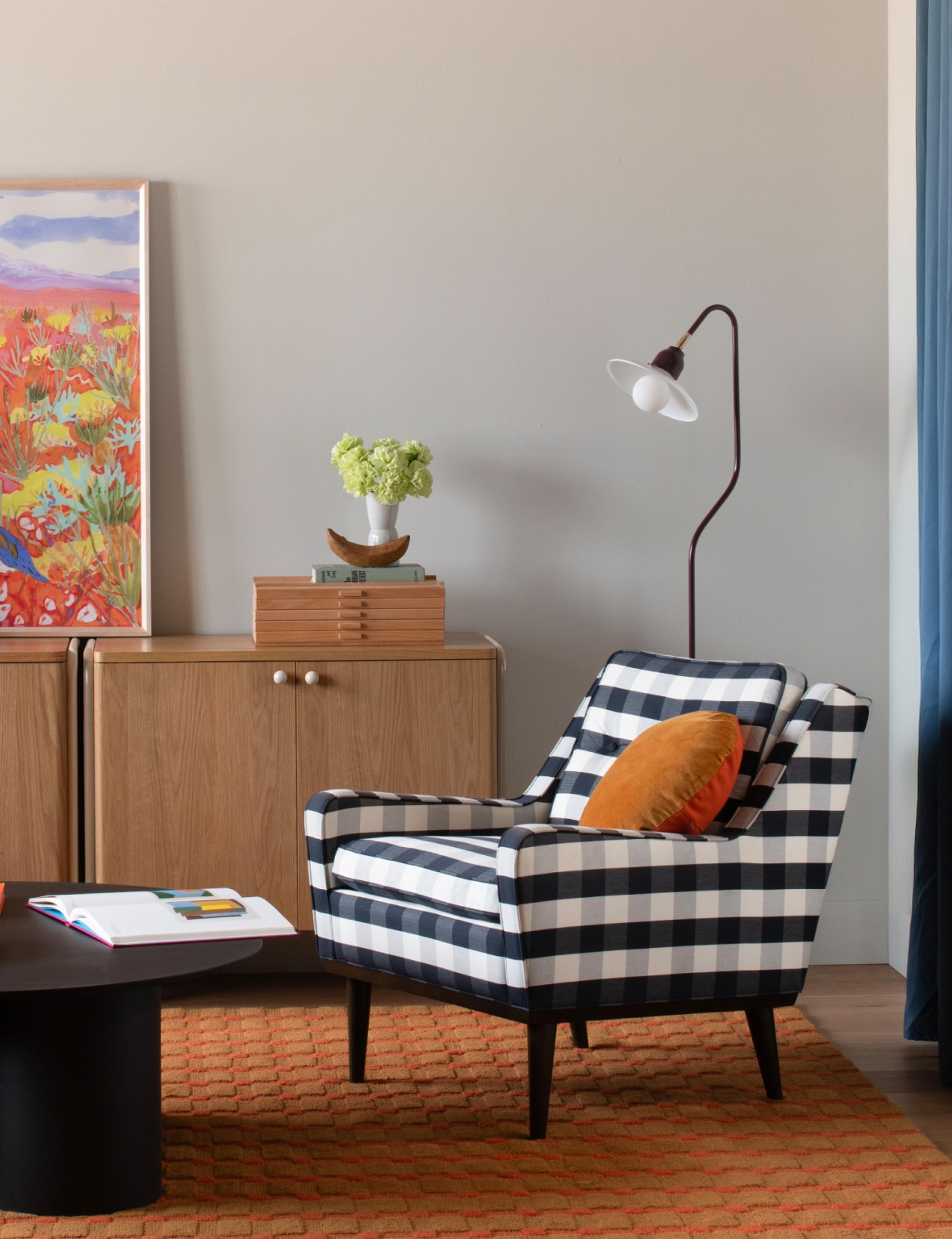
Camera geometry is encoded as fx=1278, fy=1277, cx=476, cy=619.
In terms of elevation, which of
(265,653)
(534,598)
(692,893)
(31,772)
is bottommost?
(692,893)

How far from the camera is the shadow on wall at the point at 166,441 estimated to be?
3295mm

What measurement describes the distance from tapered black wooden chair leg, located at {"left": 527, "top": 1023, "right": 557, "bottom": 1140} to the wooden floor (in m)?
0.69

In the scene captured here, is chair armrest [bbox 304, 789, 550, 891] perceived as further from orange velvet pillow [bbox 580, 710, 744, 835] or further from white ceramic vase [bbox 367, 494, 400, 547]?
white ceramic vase [bbox 367, 494, 400, 547]

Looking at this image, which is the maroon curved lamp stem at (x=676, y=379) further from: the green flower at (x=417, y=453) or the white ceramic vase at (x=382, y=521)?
the white ceramic vase at (x=382, y=521)

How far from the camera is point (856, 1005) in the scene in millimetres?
3023

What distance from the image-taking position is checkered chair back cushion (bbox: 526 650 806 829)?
2.47 meters

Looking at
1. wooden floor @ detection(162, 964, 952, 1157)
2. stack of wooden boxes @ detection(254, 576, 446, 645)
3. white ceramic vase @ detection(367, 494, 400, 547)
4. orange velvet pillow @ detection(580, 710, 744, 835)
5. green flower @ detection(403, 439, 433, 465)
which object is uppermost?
green flower @ detection(403, 439, 433, 465)

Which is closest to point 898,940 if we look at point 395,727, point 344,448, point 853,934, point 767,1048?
point 853,934

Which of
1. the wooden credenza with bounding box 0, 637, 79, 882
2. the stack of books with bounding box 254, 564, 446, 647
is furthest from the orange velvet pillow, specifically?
the wooden credenza with bounding box 0, 637, 79, 882

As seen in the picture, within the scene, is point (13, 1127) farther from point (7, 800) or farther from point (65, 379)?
point (65, 379)

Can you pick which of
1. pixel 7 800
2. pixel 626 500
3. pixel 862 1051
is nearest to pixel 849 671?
pixel 626 500

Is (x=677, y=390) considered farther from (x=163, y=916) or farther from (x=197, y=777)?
(x=163, y=916)

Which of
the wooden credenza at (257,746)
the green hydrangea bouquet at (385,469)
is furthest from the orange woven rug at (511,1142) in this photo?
the green hydrangea bouquet at (385,469)

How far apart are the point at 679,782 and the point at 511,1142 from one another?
68 cm
